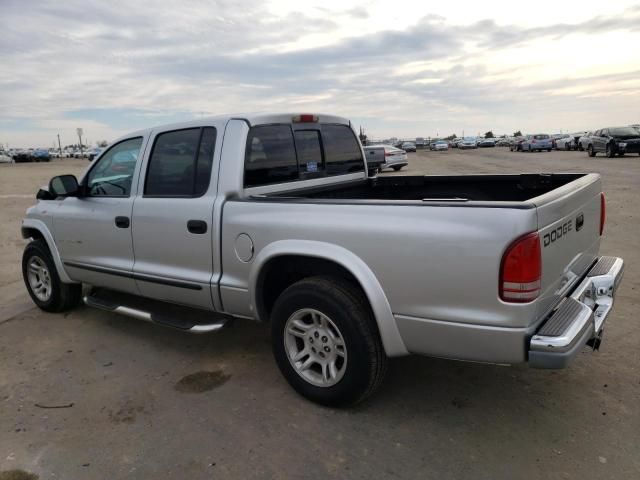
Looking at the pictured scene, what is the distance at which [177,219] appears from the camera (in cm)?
380

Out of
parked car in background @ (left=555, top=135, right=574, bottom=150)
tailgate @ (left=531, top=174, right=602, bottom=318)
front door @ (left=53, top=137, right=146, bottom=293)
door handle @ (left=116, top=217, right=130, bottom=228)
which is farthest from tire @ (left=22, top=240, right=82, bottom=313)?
parked car in background @ (left=555, top=135, right=574, bottom=150)

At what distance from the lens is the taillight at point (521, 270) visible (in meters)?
2.47

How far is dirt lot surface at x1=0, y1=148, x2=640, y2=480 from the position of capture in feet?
9.03

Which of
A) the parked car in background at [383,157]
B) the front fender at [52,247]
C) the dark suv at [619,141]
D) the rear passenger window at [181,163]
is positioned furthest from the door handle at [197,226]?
the dark suv at [619,141]

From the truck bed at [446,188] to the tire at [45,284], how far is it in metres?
2.66

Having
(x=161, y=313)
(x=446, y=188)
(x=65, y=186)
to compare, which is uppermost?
(x=65, y=186)

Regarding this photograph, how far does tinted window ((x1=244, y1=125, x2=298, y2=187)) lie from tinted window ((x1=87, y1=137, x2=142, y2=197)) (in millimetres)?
1117

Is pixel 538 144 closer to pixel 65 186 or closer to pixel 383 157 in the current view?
pixel 383 157

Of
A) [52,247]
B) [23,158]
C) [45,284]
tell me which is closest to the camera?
[52,247]

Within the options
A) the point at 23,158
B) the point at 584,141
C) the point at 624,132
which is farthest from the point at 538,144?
the point at 23,158

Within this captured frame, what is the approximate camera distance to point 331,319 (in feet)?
10.1

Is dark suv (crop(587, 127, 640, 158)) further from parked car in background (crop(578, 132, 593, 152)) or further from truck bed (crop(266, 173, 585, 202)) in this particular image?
truck bed (crop(266, 173, 585, 202))

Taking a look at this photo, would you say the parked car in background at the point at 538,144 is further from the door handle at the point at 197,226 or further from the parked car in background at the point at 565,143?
the door handle at the point at 197,226

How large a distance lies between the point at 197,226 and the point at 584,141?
35293 mm
